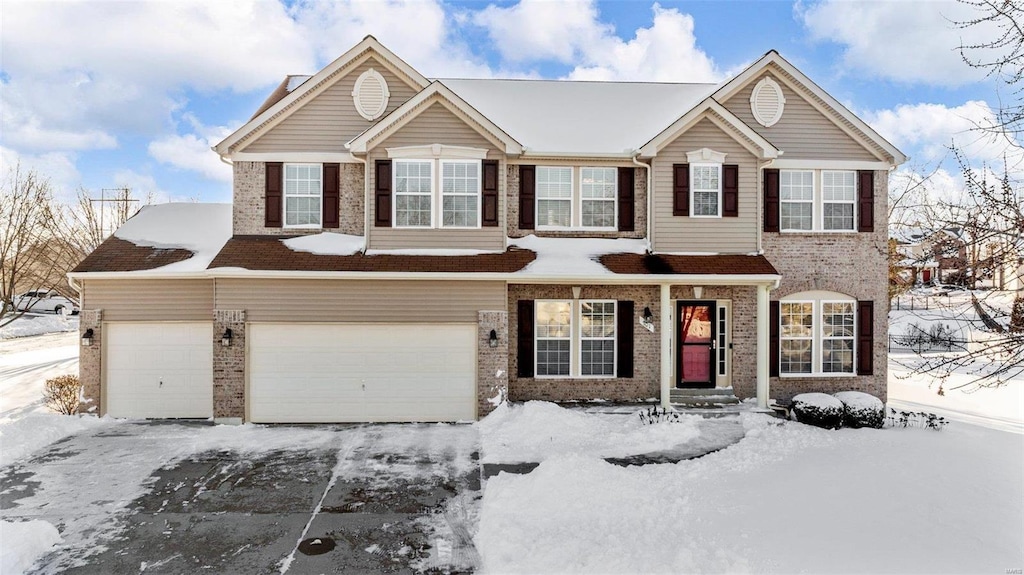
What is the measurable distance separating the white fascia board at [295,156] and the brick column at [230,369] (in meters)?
3.71

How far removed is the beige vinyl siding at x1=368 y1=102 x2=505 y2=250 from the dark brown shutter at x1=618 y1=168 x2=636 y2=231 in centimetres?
289

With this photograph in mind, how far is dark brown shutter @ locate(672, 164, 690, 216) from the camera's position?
12195mm

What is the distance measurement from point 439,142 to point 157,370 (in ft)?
26.5

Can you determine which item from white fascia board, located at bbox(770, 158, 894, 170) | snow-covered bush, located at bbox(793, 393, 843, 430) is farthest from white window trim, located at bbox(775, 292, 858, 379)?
white fascia board, located at bbox(770, 158, 894, 170)

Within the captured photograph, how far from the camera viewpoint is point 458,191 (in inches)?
470

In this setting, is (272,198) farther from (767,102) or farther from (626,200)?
(767,102)

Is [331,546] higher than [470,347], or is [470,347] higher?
[470,347]

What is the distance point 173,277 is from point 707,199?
39.8ft

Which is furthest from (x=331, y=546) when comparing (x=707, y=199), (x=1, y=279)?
(x=1, y=279)

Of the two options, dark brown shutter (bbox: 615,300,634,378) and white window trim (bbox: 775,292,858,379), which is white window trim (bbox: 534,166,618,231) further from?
white window trim (bbox: 775,292,858,379)

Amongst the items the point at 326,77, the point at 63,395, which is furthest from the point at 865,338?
the point at 63,395

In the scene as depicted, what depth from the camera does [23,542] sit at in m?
6.06

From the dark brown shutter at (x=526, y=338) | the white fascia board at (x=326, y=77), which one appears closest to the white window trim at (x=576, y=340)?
the dark brown shutter at (x=526, y=338)

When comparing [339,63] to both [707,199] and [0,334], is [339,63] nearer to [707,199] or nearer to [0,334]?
[707,199]
